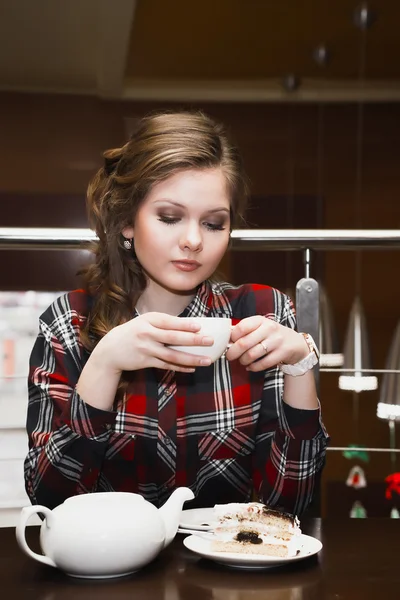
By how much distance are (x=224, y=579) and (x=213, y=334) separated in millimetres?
282

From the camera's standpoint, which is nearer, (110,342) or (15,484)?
(110,342)

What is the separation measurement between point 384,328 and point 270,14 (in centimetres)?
206

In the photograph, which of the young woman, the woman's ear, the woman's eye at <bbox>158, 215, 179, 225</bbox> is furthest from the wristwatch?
the woman's ear

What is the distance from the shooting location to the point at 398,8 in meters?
4.59

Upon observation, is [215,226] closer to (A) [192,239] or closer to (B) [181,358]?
(A) [192,239]

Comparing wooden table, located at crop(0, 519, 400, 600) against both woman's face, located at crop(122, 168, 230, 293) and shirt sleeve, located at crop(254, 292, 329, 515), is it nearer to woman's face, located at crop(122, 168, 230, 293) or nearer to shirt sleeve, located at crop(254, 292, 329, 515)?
shirt sleeve, located at crop(254, 292, 329, 515)

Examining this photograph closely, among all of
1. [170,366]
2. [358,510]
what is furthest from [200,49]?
[170,366]

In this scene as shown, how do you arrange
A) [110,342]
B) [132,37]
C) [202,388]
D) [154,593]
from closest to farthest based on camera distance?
[154,593]
[110,342]
[202,388]
[132,37]

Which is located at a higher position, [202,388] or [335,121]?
[335,121]

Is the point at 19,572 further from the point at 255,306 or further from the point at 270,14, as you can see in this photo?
the point at 270,14

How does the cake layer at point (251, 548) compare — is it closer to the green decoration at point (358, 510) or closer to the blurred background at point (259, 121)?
the green decoration at point (358, 510)

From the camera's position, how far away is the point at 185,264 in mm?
1262

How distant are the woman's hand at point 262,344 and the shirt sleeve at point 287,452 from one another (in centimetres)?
13

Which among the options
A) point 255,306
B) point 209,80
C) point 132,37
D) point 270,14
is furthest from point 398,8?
point 255,306
